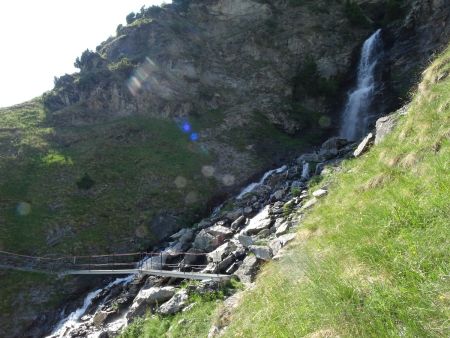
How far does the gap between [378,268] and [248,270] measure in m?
7.56

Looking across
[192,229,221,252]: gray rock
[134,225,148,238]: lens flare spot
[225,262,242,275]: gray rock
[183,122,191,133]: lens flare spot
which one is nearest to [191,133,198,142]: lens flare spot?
[183,122,191,133]: lens flare spot

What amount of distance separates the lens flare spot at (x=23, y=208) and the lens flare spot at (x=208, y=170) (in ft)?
46.2

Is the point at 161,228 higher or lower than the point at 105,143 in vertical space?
lower

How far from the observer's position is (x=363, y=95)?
37.6 m

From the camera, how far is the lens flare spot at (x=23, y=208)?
2752cm

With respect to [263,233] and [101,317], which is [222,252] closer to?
[263,233]

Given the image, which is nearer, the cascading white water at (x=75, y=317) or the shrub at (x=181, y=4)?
the cascading white water at (x=75, y=317)

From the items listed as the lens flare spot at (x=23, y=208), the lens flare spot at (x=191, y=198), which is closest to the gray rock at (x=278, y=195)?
the lens flare spot at (x=191, y=198)

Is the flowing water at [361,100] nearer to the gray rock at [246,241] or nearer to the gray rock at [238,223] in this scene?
the gray rock at [238,223]

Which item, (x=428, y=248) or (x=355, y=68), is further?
(x=355, y=68)

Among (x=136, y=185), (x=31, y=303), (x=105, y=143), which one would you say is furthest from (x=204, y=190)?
(x=31, y=303)

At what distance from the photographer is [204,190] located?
105 ft

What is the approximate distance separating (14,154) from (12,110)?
13.6 m

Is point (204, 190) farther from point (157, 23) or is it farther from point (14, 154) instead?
point (157, 23)
